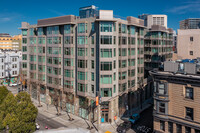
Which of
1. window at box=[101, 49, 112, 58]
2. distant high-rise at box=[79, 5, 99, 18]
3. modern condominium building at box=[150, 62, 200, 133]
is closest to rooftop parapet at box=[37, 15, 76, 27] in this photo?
distant high-rise at box=[79, 5, 99, 18]

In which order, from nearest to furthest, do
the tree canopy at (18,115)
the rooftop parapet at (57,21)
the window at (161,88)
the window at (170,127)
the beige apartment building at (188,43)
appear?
the window at (170,127)
the window at (161,88)
the tree canopy at (18,115)
the beige apartment building at (188,43)
the rooftop parapet at (57,21)

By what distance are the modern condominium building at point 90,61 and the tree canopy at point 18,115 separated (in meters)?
16.3

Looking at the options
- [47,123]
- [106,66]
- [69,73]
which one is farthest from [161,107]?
[47,123]

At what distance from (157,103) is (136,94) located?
997 inches

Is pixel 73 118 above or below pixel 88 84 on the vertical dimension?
below

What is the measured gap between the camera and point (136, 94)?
58969 millimetres

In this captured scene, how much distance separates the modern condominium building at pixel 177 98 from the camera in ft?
97.9

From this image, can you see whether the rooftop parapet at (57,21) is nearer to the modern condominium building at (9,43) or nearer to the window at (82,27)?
the window at (82,27)

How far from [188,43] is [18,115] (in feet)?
161

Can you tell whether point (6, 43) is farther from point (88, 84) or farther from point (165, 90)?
→ point (165, 90)

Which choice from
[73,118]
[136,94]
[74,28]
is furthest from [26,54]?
[136,94]

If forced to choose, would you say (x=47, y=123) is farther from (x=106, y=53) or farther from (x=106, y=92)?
(x=106, y=53)

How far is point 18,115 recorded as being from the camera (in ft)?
114

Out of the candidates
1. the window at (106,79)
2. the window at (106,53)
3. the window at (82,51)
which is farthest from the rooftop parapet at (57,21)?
the window at (106,79)
